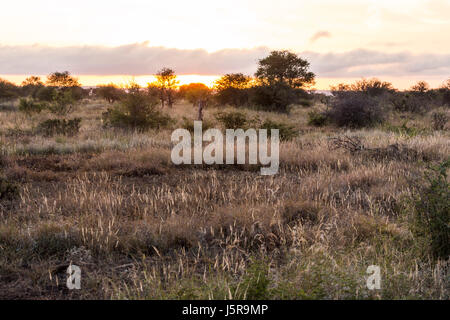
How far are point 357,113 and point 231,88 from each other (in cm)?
1762

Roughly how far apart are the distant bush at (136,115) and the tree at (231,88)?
59.8ft

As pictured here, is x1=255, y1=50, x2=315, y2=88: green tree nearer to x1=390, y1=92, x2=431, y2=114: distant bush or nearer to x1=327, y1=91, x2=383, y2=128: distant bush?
x1=390, y1=92, x2=431, y2=114: distant bush

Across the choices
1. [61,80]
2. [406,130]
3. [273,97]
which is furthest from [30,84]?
[406,130]

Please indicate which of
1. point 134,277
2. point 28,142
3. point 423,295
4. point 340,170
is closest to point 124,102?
point 28,142

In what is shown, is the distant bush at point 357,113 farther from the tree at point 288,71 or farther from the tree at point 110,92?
the tree at point 110,92

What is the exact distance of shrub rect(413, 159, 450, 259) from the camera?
3965mm

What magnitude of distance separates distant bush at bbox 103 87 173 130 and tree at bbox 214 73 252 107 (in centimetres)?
1823

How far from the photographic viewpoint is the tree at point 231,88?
34.0 meters

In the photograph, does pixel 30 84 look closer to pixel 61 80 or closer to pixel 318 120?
pixel 61 80

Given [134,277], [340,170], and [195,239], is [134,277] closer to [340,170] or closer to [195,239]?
[195,239]

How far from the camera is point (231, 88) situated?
3475 centimetres

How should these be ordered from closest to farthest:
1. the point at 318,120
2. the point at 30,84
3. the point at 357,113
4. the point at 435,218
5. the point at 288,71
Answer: the point at 435,218
the point at 357,113
the point at 318,120
the point at 288,71
the point at 30,84

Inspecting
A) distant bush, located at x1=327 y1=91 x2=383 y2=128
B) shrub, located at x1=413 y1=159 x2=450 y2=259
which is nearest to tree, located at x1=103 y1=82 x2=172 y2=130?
distant bush, located at x1=327 y1=91 x2=383 y2=128

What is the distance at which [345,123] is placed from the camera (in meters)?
18.8
